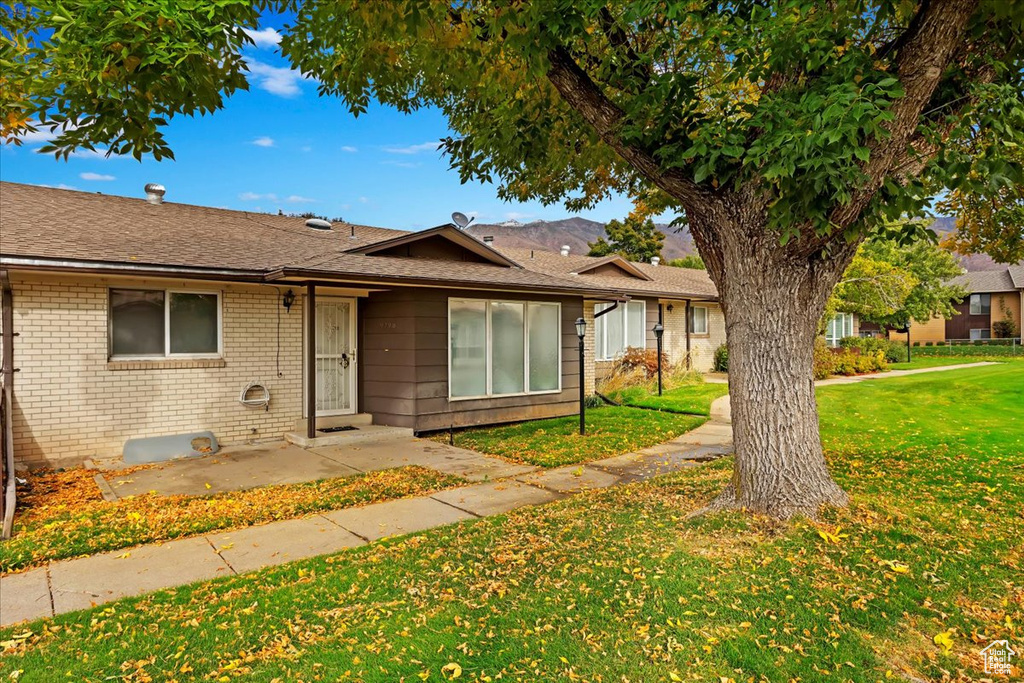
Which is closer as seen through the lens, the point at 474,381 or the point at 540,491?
the point at 540,491

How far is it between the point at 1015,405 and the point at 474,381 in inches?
479

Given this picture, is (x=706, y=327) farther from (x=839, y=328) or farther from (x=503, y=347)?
(x=503, y=347)

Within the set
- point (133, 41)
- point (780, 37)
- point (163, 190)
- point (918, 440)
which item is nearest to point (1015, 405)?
point (918, 440)

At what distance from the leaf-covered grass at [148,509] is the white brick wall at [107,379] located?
2.35 ft

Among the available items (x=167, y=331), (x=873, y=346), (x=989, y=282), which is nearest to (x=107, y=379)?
(x=167, y=331)

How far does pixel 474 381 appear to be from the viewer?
11391 mm

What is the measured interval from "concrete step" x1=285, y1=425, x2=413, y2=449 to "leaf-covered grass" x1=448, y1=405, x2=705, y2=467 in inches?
43.3

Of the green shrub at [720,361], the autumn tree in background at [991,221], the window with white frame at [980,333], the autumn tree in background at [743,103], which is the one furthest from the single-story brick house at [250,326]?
the window with white frame at [980,333]

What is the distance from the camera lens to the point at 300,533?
5.45 m

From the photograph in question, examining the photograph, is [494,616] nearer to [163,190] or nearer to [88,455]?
[88,455]

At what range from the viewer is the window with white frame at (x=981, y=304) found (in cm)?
4303

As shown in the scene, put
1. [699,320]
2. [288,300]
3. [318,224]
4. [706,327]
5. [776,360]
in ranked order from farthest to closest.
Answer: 1. [706,327]
2. [699,320]
3. [318,224]
4. [288,300]
5. [776,360]

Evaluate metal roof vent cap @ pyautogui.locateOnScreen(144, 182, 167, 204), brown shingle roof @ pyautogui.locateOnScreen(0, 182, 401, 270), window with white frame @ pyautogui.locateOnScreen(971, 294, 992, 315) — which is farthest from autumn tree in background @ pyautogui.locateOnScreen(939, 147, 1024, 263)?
window with white frame @ pyautogui.locateOnScreen(971, 294, 992, 315)

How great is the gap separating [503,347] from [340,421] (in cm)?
349
